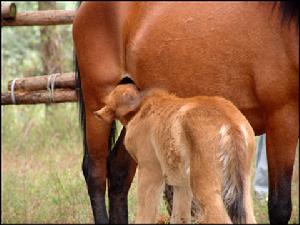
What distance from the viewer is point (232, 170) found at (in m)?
2.76

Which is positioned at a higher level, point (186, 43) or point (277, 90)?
point (186, 43)

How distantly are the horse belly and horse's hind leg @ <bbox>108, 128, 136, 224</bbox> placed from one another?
876 millimetres

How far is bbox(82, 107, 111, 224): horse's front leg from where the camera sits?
14.4ft

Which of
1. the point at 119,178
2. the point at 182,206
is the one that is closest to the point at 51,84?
the point at 119,178

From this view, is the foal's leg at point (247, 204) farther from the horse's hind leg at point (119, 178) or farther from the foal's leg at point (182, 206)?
the horse's hind leg at point (119, 178)

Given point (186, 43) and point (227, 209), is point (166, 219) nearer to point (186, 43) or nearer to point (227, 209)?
point (186, 43)

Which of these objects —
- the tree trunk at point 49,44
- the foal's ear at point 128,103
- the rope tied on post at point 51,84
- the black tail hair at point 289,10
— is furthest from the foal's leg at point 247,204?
the tree trunk at point 49,44

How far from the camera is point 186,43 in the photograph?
148 inches

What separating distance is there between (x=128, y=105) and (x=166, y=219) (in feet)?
4.79

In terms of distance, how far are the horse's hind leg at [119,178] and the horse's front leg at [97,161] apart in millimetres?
199

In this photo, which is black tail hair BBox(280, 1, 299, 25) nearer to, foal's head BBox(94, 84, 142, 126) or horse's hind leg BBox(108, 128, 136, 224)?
foal's head BBox(94, 84, 142, 126)

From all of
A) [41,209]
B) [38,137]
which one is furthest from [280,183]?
[38,137]

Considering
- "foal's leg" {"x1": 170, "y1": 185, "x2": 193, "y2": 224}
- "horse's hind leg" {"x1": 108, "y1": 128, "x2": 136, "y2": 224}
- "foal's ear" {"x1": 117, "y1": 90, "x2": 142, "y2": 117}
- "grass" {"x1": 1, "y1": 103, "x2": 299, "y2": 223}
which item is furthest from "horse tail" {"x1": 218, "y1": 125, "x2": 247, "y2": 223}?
"grass" {"x1": 1, "y1": 103, "x2": 299, "y2": 223}

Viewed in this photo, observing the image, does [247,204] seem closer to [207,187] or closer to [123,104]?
[207,187]
